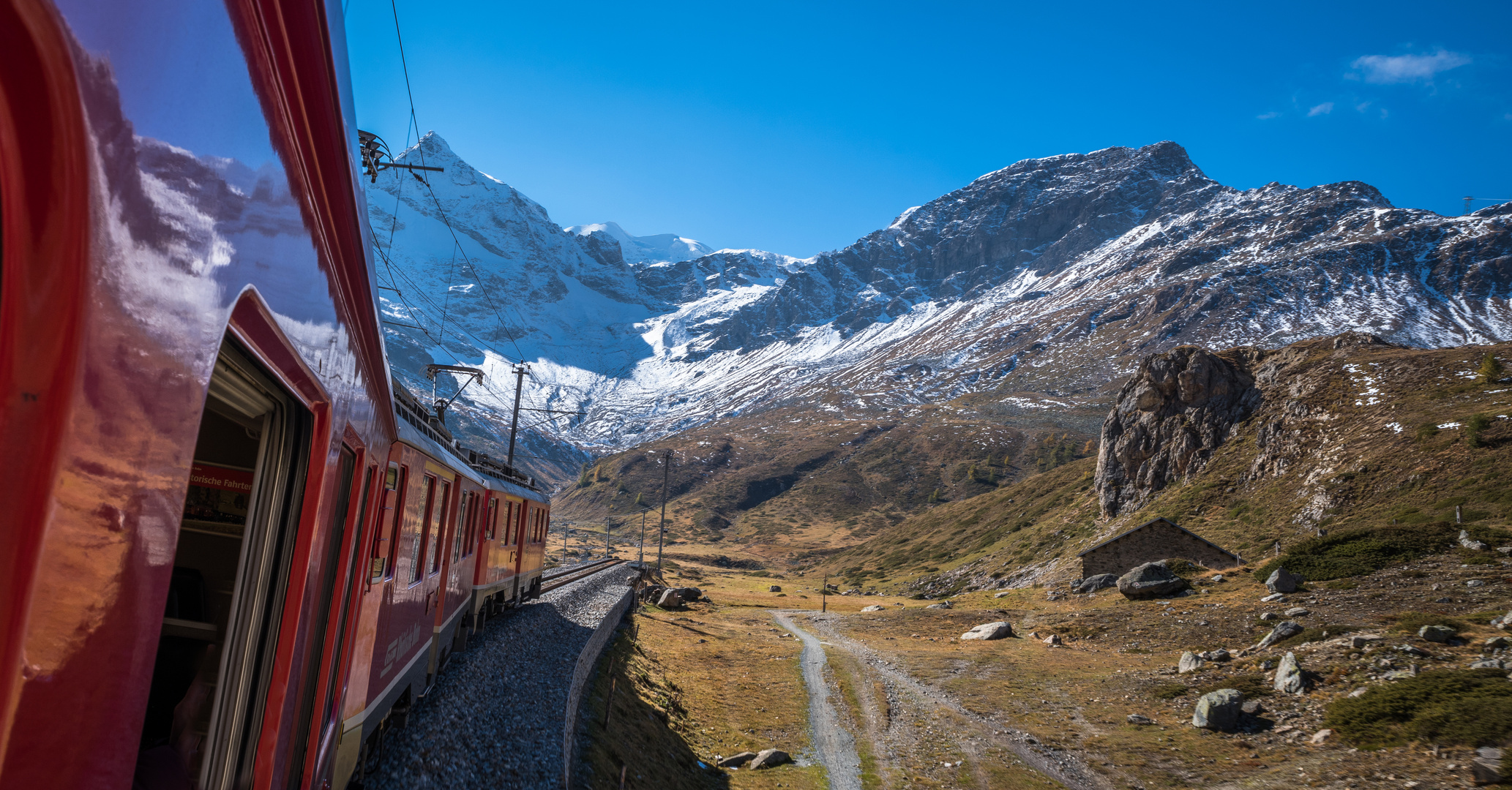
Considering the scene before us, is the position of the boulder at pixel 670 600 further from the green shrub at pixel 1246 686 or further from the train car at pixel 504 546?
the green shrub at pixel 1246 686

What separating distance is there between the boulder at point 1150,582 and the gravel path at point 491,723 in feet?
78.2

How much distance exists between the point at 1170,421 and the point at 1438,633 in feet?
107

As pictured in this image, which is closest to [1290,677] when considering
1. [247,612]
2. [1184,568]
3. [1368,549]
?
[1368,549]

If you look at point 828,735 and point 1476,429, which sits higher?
point 1476,429

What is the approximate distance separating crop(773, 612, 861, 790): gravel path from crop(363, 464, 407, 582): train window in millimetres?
12059

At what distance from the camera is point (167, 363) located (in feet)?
4.86

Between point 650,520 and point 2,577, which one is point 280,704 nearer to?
point 2,577

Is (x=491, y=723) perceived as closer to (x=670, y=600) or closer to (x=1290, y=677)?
(x=1290, y=677)

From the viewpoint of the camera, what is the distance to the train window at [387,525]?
5664mm

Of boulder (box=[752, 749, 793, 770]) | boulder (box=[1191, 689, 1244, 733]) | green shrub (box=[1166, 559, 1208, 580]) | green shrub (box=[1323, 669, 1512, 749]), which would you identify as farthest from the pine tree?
boulder (box=[752, 749, 793, 770])

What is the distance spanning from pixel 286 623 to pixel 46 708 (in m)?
2.18

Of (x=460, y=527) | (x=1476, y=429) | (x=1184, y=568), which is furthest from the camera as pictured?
(x=1184, y=568)

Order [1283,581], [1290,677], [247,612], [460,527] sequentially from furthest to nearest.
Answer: [1283,581] → [1290,677] → [460,527] → [247,612]

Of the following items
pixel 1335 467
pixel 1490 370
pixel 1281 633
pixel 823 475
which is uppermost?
pixel 823 475
